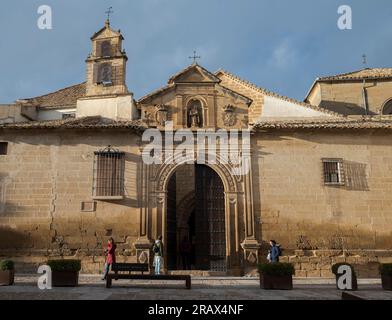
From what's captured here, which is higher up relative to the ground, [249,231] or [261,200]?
[261,200]

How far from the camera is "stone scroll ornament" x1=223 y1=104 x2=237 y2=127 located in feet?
54.7

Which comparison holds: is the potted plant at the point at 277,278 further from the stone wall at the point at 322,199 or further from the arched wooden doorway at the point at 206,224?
the arched wooden doorway at the point at 206,224

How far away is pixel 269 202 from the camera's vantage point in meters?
16.0

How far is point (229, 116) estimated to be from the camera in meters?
16.8

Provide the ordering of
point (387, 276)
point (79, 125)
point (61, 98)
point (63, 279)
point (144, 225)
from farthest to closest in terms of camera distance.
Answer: point (61, 98) → point (79, 125) → point (144, 225) → point (63, 279) → point (387, 276)

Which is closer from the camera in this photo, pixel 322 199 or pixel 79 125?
pixel 322 199

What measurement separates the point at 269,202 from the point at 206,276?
3.66m

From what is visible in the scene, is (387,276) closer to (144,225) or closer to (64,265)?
(144,225)

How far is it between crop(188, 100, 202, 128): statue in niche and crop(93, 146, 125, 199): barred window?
3000mm

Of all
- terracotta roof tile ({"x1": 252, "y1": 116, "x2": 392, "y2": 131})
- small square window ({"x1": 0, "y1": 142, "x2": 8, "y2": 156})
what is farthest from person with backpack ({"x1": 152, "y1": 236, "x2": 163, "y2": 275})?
small square window ({"x1": 0, "y1": 142, "x2": 8, "y2": 156})

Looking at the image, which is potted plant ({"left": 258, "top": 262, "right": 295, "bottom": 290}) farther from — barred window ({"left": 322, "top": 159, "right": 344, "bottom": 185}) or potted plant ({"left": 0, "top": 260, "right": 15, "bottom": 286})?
potted plant ({"left": 0, "top": 260, "right": 15, "bottom": 286})

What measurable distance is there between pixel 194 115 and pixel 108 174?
411 centimetres

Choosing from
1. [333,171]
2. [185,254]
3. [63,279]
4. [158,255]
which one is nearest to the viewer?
[63,279]

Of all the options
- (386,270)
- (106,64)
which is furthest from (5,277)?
(106,64)
